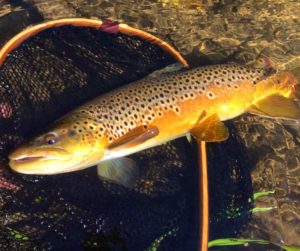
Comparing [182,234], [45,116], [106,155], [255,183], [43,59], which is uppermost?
[43,59]

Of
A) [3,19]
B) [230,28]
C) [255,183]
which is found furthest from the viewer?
[230,28]

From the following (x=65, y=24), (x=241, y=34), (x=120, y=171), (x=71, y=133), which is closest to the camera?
(x=71, y=133)

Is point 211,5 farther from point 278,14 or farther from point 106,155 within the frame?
point 106,155

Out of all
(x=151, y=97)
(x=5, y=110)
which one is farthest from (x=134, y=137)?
(x=5, y=110)

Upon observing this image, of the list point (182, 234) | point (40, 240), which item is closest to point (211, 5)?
point (182, 234)

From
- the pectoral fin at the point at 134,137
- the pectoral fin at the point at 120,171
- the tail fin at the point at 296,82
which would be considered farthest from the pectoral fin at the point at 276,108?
the pectoral fin at the point at 120,171

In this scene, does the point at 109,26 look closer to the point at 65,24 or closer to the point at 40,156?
the point at 65,24
